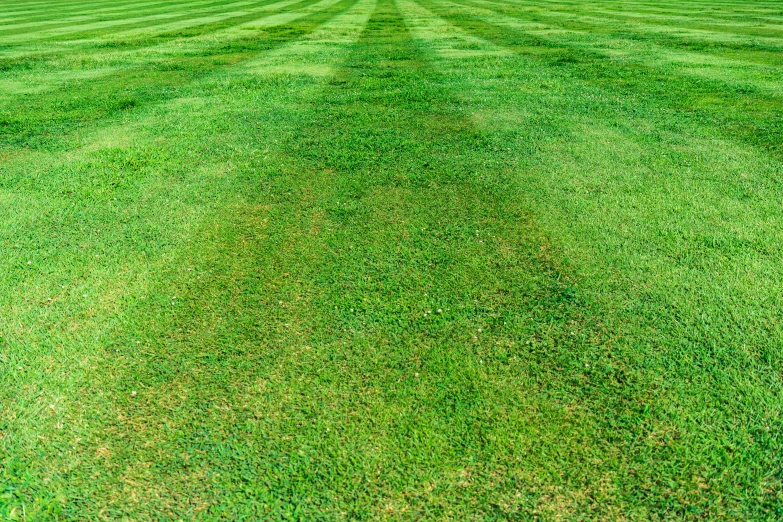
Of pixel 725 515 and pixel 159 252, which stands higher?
pixel 159 252

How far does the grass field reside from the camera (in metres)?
2.65

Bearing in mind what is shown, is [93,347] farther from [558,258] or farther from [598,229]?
[598,229]

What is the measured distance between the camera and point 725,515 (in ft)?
8.04

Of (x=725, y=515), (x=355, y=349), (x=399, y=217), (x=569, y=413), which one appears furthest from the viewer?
(x=399, y=217)

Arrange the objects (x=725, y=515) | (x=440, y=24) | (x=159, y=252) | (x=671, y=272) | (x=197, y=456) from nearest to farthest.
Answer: (x=725, y=515), (x=197, y=456), (x=671, y=272), (x=159, y=252), (x=440, y=24)

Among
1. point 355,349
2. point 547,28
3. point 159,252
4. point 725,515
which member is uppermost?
point 547,28

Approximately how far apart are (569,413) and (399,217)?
2846 millimetres

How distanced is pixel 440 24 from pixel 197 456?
78.9 ft

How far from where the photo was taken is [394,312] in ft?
12.8

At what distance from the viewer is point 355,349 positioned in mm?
3537

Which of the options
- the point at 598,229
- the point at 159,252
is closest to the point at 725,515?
the point at 598,229

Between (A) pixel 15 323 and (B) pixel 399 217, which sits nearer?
(A) pixel 15 323

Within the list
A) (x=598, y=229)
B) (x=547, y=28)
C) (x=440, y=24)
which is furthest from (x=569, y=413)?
(x=440, y=24)

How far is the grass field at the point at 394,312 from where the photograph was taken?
2646 mm
